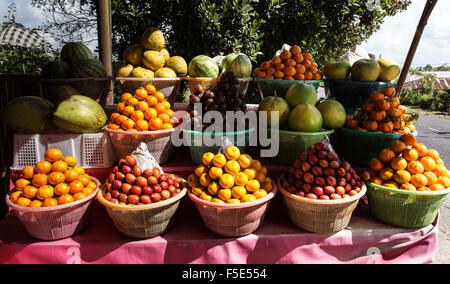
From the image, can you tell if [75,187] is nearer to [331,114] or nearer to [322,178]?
[322,178]

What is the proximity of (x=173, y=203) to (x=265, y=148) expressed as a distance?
108 cm

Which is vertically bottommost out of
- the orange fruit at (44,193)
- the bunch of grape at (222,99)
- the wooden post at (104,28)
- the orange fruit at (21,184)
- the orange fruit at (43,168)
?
the orange fruit at (44,193)

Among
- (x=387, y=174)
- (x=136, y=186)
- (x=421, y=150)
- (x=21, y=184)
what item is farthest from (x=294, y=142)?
(x=21, y=184)

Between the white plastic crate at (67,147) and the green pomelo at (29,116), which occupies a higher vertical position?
the green pomelo at (29,116)

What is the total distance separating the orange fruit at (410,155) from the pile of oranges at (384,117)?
266 millimetres

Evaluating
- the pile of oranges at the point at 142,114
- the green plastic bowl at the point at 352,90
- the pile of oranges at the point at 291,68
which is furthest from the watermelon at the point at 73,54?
the green plastic bowl at the point at 352,90

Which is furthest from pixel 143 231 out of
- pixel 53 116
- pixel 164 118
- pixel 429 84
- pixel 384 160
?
pixel 429 84

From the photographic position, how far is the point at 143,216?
6.40 feet

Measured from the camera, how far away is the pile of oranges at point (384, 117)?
8.32ft

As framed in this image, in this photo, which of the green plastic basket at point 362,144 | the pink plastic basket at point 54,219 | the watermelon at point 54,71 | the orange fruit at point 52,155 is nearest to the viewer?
the pink plastic basket at point 54,219

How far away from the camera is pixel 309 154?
2.21 metres

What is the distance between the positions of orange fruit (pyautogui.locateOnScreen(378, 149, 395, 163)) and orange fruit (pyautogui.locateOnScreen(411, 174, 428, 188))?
0.70 feet

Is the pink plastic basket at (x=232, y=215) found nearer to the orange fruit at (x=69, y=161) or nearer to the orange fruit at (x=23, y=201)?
the orange fruit at (x=69, y=161)

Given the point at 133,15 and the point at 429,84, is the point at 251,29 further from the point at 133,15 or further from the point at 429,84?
the point at 429,84
